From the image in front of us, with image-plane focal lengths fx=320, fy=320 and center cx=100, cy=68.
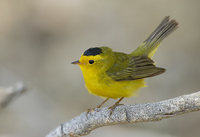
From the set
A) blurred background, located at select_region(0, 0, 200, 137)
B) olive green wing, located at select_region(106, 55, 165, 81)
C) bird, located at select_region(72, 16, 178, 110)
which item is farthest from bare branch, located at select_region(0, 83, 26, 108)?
olive green wing, located at select_region(106, 55, 165, 81)

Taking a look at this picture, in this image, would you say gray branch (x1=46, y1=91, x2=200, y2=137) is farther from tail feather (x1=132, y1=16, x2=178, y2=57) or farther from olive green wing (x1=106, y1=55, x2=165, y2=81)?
tail feather (x1=132, y1=16, x2=178, y2=57)

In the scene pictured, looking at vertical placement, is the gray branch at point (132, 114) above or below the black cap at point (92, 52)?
below

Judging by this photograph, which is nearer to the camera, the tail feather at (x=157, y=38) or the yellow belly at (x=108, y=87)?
the yellow belly at (x=108, y=87)

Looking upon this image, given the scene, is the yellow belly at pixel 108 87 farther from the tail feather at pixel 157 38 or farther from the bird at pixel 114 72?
the tail feather at pixel 157 38

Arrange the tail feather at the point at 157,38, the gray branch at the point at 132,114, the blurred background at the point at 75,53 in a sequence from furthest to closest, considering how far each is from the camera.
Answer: the blurred background at the point at 75,53 < the tail feather at the point at 157,38 < the gray branch at the point at 132,114

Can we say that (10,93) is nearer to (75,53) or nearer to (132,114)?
(132,114)

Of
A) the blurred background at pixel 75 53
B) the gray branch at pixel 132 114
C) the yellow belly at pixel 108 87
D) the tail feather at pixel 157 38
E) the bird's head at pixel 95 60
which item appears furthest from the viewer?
the blurred background at pixel 75 53

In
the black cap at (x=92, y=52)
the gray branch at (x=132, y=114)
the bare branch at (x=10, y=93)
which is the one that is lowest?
the gray branch at (x=132, y=114)

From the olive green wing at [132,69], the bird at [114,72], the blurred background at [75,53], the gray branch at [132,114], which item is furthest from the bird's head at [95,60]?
the blurred background at [75,53]
